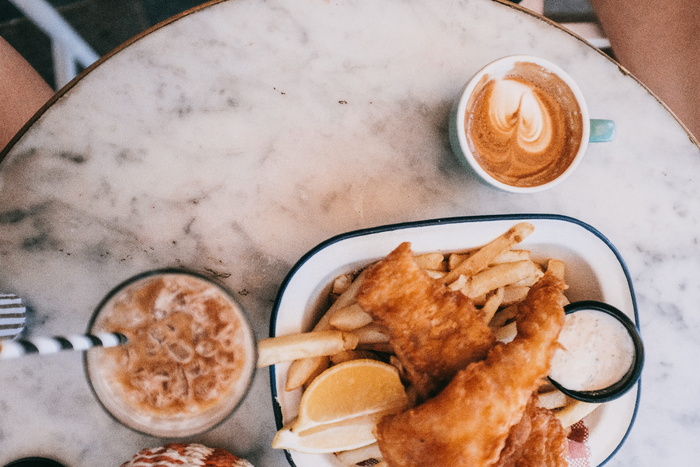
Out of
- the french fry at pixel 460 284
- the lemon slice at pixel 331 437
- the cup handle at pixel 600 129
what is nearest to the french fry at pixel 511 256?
the french fry at pixel 460 284

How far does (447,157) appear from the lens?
4.78 ft

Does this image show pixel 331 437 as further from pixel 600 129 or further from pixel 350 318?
pixel 600 129

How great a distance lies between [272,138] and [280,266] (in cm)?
35

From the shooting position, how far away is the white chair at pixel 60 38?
171cm

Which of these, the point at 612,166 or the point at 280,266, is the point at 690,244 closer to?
the point at 612,166

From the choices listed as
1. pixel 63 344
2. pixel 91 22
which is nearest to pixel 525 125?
pixel 63 344

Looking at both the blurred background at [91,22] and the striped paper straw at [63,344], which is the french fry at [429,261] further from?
the blurred background at [91,22]

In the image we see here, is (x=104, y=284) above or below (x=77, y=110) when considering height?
below

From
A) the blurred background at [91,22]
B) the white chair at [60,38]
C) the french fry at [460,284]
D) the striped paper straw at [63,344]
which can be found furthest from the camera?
the blurred background at [91,22]

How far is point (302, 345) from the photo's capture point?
116cm

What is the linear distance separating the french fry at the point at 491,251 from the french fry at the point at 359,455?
46cm

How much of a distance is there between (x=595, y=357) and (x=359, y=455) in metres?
0.65

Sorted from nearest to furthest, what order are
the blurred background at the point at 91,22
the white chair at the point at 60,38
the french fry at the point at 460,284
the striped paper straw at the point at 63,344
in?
the striped paper straw at the point at 63,344, the french fry at the point at 460,284, the white chair at the point at 60,38, the blurred background at the point at 91,22

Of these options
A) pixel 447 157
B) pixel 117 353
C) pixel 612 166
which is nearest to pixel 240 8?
pixel 447 157
